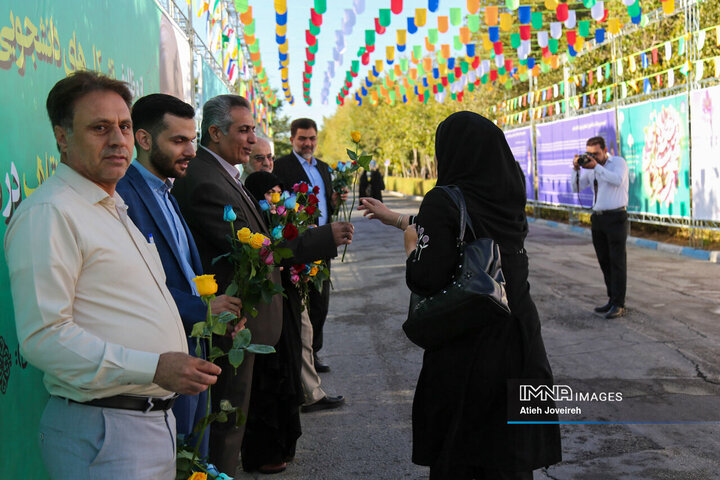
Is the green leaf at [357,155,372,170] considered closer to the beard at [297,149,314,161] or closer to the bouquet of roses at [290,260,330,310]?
the bouquet of roses at [290,260,330,310]

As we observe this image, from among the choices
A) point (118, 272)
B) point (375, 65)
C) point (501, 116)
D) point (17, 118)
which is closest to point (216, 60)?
point (17, 118)

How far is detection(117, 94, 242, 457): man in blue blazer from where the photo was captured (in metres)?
2.49

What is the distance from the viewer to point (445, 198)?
2.61 m

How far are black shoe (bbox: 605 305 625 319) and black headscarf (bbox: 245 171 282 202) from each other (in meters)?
4.64

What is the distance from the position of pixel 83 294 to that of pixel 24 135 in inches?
34.6

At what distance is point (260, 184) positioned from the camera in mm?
4324

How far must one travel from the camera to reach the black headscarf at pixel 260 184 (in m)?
4.31

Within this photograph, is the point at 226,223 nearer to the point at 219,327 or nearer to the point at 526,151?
the point at 219,327

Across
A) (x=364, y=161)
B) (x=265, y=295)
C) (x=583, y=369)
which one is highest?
(x=364, y=161)

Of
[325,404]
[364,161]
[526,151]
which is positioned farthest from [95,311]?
[526,151]

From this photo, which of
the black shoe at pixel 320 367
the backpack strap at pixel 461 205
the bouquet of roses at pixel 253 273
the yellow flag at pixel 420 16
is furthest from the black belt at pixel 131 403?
the yellow flag at pixel 420 16

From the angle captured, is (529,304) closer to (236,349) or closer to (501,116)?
(236,349)

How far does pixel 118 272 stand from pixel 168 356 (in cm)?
26

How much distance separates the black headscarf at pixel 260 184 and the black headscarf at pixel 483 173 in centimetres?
179
